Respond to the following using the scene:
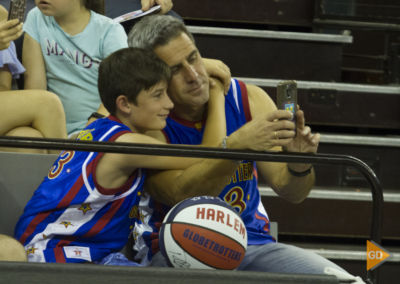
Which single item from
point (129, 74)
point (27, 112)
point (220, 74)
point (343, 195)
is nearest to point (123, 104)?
point (129, 74)

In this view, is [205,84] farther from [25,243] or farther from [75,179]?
[25,243]

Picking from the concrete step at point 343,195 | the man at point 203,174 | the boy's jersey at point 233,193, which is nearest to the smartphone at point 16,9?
the man at point 203,174

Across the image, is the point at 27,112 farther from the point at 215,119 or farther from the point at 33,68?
the point at 215,119

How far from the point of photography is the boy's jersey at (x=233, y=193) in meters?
1.80

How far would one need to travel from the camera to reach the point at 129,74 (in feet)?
5.67

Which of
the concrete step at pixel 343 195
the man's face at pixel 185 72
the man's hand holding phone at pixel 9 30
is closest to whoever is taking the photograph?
the man's face at pixel 185 72

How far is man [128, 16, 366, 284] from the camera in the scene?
170 centimetres

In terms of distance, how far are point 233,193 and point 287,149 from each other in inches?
12.2

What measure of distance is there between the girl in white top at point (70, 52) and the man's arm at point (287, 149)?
67cm

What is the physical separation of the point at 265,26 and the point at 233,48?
371 millimetres

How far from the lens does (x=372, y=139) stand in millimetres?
2969

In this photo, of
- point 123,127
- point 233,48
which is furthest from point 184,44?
point 233,48

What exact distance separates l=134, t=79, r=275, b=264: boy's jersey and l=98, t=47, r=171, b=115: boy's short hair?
19 cm

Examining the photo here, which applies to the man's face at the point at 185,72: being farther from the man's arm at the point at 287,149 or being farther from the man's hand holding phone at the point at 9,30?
the man's hand holding phone at the point at 9,30
